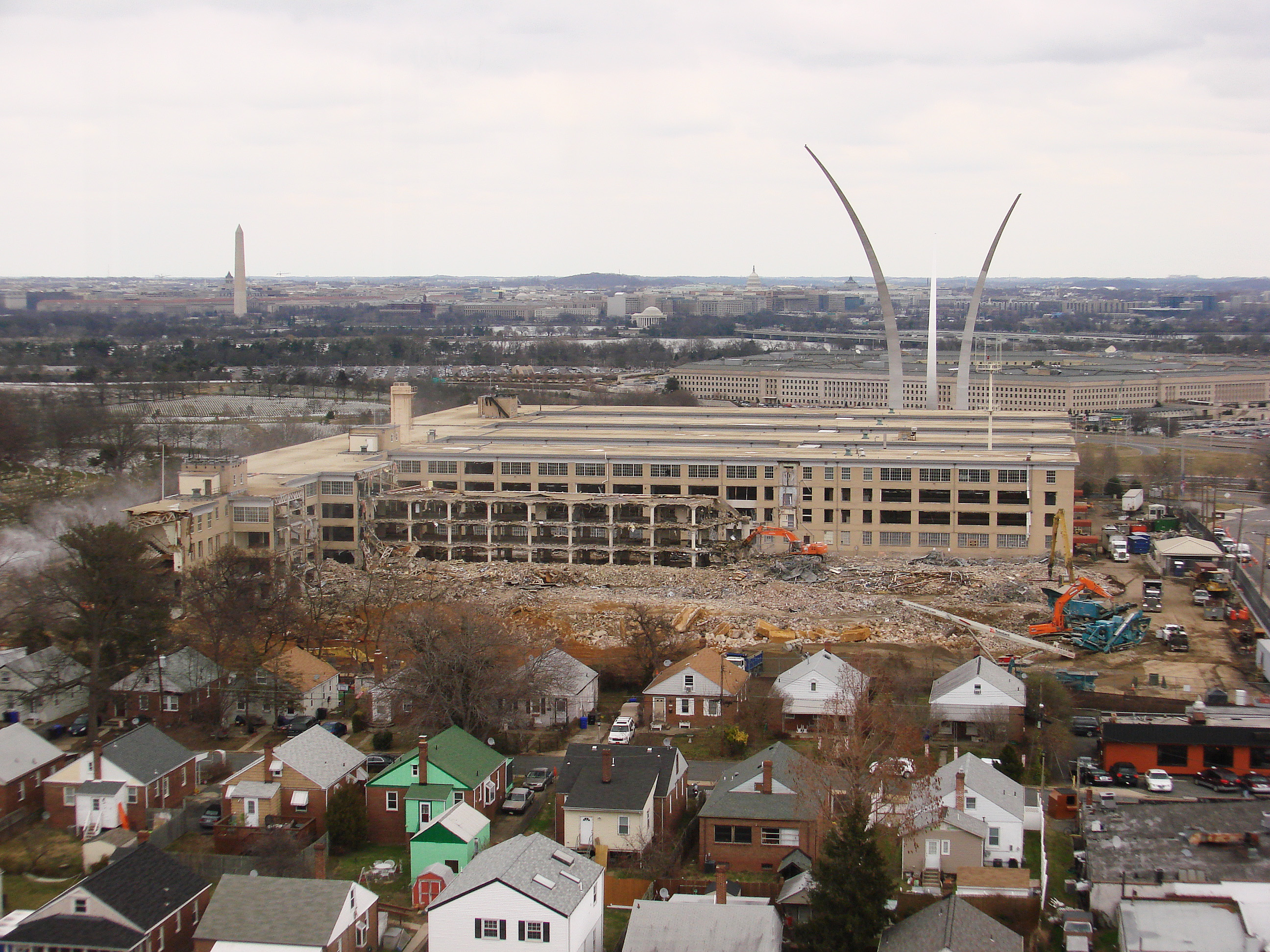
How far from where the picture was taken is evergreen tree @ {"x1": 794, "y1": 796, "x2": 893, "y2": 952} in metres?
14.2

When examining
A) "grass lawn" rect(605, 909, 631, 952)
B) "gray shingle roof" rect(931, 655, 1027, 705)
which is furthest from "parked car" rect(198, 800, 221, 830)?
"gray shingle roof" rect(931, 655, 1027, 705)

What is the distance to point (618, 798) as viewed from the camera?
17.2 meters

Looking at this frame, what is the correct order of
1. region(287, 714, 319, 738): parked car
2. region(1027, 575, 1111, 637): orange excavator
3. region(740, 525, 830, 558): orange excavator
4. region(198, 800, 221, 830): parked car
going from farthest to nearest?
region(740, 525, 830, 558): orange excavator, region(1027, 575, 1111, 637): orange excavator, region(287, 714, 319, 738): parked car, region(198, 800, 221, 830): parked car

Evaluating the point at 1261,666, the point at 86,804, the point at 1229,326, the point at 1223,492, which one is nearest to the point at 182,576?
the point at 86,804

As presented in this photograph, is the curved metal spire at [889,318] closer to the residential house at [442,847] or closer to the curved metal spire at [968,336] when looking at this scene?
the curved metal spire at [968,336]

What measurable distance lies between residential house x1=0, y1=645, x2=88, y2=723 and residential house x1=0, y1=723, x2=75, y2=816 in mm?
2559

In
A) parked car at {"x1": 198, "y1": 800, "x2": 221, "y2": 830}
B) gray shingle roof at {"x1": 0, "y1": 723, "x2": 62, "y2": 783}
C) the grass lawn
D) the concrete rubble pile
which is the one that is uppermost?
gray shingle roof at {"x1": 0, "y1": 723, "x2": 62, "y2": 783}

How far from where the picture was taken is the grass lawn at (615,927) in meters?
15.1

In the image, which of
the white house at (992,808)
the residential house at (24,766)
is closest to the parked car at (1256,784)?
the white house at (992,808)

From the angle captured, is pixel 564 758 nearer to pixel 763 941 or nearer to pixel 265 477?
pixel 763 941

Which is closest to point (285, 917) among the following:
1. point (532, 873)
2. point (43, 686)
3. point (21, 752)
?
point (532, 873)

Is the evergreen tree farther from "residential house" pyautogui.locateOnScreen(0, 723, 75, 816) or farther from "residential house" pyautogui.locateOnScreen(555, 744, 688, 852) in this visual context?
"residential house" pyautogui.locateOnScreen(0, 723, 75, 816)

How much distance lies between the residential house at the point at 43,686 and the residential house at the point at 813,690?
11432 millimetres

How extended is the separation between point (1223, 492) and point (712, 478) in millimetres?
22477
